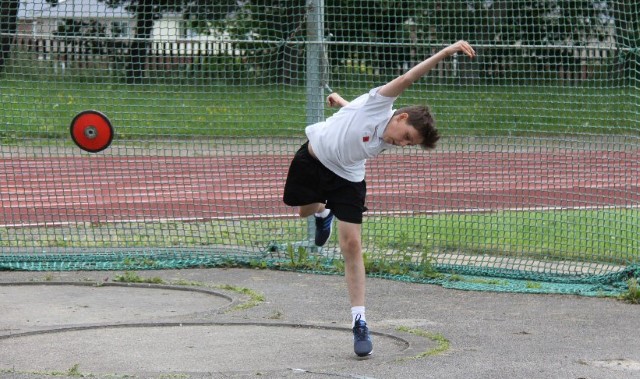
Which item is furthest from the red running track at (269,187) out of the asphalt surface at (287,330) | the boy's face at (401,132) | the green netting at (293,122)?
the boy's face at (401,132)

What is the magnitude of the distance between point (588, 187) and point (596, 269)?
9.51ft

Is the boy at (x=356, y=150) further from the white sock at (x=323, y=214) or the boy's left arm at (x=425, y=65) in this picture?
the white sock at (x=323, y=214)

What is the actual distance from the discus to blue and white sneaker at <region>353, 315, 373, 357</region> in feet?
12.0

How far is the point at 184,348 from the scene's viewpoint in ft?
21.3

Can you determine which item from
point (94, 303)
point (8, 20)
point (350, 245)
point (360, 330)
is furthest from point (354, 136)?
point (8, 20)

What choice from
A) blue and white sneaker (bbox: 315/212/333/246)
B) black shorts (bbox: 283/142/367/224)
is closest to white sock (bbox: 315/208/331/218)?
blue and white sneaker (bbox: 315/212/333/246)

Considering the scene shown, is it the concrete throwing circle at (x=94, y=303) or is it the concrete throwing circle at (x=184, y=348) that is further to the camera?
the concrete throwing circle at (x=94, y=303)

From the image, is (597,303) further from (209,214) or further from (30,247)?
(30,247)

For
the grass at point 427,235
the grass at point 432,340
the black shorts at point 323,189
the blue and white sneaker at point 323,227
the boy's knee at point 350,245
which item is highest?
the black shorts at point 323,189

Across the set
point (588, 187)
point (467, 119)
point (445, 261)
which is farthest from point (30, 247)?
point (588, 187)

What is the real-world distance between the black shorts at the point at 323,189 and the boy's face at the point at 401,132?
20.1 inches

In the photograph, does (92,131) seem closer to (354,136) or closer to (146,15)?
(146,15)

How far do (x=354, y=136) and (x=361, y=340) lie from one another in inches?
47.6

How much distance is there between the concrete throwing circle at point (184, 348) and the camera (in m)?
6.02
